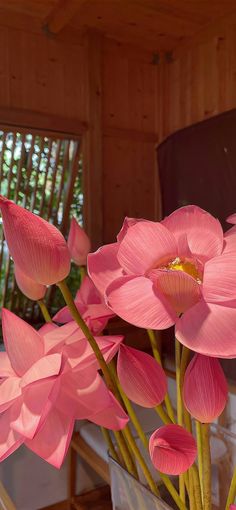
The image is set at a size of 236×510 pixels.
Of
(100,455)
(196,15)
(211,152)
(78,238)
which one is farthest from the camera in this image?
(196,15)

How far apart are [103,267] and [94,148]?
101 inches

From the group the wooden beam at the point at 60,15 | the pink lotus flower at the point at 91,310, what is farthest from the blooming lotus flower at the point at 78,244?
the wooden beam at the point at 60,15

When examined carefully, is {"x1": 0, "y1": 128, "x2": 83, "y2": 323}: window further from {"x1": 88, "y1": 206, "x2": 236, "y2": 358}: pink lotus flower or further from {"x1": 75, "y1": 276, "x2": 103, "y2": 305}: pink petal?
{"x1": 88, "y1": 206, "x2": 236, "y2": 358}: pink lotus flower

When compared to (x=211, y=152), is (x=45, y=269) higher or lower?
lower

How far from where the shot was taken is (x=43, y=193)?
290cm

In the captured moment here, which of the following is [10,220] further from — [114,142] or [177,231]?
[114,142]

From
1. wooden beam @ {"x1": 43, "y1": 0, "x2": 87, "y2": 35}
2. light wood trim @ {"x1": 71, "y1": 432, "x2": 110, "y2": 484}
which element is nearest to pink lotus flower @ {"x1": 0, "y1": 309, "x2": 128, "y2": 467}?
light wood trim @ {"x1": 71, "y1": 432, "x2": 110, "y2": 484}

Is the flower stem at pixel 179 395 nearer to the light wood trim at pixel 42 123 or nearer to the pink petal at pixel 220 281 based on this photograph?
the pink petal at pixel 220 281

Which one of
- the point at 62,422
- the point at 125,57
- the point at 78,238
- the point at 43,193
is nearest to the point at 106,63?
the point at 125,57

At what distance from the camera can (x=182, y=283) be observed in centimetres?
31

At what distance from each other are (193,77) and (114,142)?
26.1 inches

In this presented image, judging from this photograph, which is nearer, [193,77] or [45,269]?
[45,269]

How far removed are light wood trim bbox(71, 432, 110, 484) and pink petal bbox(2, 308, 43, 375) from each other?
1.58 m

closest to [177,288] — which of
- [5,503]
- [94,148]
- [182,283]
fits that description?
[182,283]
